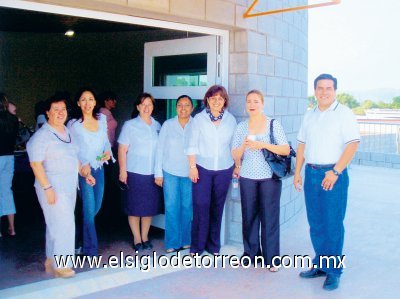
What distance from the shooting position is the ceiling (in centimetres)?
690

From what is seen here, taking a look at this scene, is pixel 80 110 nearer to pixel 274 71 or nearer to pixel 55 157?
pixel 55 157

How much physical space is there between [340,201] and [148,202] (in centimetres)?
188

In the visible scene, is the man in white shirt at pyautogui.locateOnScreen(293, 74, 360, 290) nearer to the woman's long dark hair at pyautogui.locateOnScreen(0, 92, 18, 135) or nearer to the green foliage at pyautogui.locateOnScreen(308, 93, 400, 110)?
the woman's long dark hair at pyautogui.locateOnScreen(0, 92, 18, 135)

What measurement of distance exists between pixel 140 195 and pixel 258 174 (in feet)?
4.17

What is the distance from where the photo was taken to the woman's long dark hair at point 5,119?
15.7 feet

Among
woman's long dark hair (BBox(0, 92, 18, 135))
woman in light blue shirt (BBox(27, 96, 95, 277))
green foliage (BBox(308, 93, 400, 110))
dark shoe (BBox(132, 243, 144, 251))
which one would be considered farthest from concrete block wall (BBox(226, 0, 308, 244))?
green foliage (BBox(308, 93, 400, 110))

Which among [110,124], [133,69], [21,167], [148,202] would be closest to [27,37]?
[133,69]

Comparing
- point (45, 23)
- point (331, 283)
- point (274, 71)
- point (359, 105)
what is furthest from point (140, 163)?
point (359, 105)

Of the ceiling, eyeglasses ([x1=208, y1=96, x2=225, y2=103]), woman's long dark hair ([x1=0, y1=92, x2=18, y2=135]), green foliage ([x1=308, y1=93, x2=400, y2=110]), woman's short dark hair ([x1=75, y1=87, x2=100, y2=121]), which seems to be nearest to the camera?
eyeglasses ([x1=208, y1=96, x2=225, y2=103])

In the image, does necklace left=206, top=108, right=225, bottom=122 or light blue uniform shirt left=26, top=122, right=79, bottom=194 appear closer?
light blue uniform shirt left=26, top=122, right=79, bottom=194

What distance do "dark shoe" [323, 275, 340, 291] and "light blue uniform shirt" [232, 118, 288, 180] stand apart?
962 mm

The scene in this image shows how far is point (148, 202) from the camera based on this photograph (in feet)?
14.8

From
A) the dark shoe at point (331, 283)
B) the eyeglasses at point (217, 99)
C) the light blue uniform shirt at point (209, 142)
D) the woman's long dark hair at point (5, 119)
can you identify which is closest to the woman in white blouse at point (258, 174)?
the light blue uniform shirt at point (209, 142)

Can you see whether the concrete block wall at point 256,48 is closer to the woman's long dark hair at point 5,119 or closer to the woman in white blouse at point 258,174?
the woman in white blouse at point 258,174
